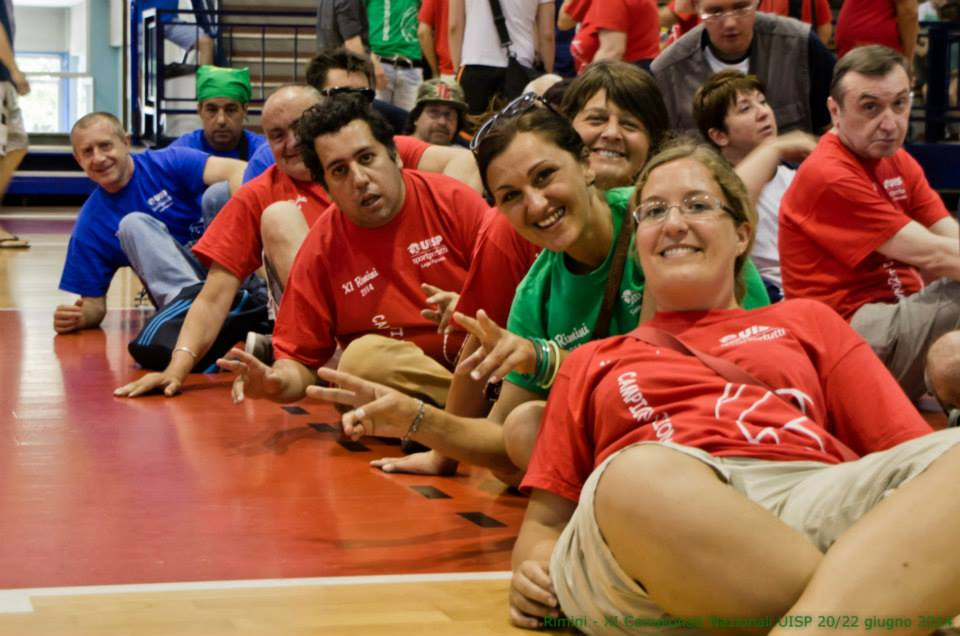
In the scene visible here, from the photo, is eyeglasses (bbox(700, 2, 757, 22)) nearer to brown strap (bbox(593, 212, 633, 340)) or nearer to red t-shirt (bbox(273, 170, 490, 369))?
red t-shirt (bbox(273, 170, 490, 369))

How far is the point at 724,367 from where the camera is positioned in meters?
2.27

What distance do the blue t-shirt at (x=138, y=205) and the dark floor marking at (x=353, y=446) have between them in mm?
2400

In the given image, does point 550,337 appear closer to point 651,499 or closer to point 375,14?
point 651,499

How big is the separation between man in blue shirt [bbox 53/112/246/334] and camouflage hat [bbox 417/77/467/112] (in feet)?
→ 2.93

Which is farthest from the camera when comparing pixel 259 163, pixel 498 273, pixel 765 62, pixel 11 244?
pixel 11 244

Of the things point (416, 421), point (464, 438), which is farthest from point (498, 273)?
point (416, 421)

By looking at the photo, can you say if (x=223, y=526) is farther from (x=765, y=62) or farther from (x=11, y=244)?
(x=11, y=244)

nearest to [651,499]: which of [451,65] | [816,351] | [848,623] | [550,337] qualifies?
[848,623]

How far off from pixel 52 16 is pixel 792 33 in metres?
17.7

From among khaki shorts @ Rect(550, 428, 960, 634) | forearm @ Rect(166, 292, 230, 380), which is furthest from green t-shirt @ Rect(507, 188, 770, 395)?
forearm @ Rect(166, 292, 230, 380)

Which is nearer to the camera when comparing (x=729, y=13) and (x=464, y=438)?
(x=464, y=438)

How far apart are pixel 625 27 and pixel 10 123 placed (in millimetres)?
5530

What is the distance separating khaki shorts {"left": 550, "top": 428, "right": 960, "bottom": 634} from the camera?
79.0 inches

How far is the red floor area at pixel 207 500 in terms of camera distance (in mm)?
2811
